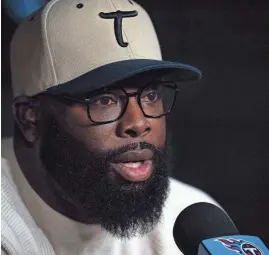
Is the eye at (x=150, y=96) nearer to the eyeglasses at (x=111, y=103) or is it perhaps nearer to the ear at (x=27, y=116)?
the eyeglasses at (x=111, y=103)

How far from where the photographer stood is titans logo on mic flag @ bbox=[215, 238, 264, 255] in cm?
51

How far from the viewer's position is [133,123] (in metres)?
0.70

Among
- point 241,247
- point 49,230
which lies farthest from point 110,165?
point 241,247

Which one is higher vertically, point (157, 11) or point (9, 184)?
point (157, 11)

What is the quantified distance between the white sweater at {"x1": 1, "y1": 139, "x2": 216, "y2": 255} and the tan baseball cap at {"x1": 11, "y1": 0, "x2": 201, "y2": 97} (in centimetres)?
12

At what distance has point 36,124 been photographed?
77 centimetres

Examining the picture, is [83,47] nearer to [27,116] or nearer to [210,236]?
[27,116]

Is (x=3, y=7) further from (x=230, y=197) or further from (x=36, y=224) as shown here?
(x=230, y=197)

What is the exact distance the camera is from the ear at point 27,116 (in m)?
0.76

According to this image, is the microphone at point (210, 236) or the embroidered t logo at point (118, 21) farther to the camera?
the embroidered t logo at point (118, 21)

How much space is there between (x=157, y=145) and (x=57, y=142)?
125 millimetres

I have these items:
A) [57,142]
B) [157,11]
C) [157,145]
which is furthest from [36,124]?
[157,11]

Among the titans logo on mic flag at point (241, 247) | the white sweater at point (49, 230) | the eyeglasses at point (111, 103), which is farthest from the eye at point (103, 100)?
the titans logo on mic flag at point (241, 247)

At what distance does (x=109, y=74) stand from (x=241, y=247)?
28cm
